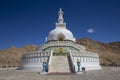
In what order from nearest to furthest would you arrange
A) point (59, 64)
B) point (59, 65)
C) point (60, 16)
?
1. point (59, 65)
2. point (59, 64)
3. point (60, 16)

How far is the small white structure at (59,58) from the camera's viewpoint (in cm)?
3161

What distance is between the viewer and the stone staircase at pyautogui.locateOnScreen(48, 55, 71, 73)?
30345mm

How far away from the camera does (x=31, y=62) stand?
1587 inches

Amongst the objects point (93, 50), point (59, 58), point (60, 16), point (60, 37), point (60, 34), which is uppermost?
point (60, 16)

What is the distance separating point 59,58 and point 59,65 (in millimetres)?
3177

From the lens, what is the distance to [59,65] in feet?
105

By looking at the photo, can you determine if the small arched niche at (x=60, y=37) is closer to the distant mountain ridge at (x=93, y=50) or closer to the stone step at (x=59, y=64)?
the stone step at (x=59, y=64)

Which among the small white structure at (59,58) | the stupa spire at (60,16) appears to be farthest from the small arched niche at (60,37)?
the stupa spire at (60,16)

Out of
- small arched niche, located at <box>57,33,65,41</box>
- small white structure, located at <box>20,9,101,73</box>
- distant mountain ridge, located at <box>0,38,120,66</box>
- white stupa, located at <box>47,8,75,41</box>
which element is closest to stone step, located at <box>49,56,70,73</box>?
small white structure, located at <box>20,9,101,73</box>

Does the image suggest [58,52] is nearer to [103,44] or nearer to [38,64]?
[38,64]

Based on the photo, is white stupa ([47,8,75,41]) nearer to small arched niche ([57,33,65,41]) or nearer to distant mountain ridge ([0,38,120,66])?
small arched niche ([57,33,65,41])

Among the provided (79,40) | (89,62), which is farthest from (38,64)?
(79,40)

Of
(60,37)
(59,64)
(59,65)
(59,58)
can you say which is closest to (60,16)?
(60,37)

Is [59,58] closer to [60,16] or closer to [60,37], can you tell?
[60,37]
